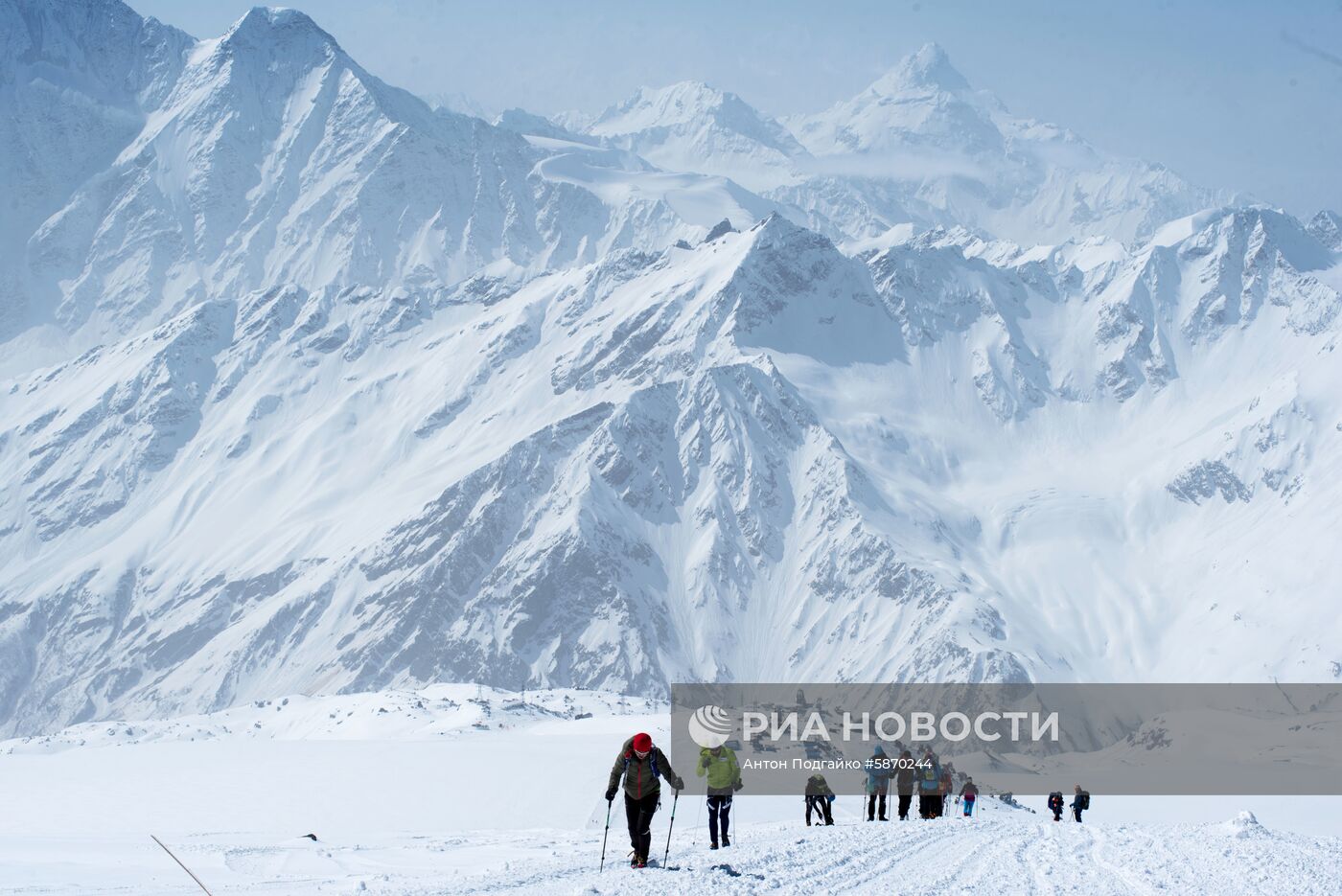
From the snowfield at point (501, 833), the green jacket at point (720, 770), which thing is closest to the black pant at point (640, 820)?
the snowfield at point (501, 833)

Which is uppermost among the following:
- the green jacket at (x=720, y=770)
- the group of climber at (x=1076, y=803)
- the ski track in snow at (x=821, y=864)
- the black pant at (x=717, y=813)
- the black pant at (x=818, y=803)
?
the group of climber at (x=1076, y=803)

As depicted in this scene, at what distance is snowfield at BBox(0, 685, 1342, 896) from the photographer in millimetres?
24750

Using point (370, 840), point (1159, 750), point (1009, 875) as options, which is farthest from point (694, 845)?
point (1159, 750)

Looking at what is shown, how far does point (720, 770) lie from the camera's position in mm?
30641

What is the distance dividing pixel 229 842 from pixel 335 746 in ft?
152

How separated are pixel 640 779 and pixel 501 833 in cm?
1868

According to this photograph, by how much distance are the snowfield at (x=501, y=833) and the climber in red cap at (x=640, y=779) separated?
0.82 meters

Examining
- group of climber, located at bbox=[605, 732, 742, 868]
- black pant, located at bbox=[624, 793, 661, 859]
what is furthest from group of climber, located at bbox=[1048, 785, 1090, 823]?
black pant, located at bbox=[624, 793, 661, 859]

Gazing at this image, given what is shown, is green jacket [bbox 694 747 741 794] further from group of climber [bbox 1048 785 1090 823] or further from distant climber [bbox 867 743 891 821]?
group of climber [bbox 1048 785 1090 823]

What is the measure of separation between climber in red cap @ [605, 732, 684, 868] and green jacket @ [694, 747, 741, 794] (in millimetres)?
4574

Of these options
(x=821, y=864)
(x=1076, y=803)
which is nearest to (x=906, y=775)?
(x=1076, y=803)

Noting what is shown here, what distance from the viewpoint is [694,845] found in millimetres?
31984

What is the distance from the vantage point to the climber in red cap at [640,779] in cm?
2522

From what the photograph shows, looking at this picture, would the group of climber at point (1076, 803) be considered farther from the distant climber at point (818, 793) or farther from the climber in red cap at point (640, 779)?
the climber in red cap at point (640, 779)
